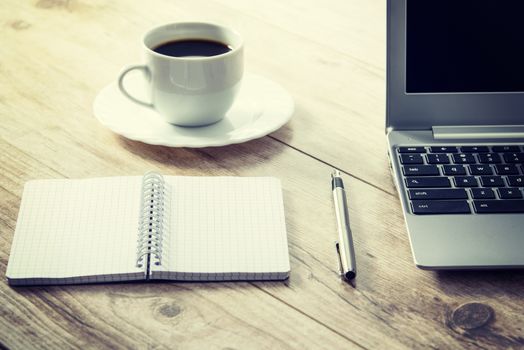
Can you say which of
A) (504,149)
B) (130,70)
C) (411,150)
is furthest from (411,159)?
(130,70)

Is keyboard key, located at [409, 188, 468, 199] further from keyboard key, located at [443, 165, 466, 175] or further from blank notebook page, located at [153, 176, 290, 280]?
blank notebook page, located at [153, 176, 290, 280]

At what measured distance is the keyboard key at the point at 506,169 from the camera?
743 mm

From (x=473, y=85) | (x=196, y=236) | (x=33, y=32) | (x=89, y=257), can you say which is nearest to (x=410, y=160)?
(x=473, y=85)

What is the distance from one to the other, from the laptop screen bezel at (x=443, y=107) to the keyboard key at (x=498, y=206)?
0.14 metres

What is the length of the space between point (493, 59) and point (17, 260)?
588mm

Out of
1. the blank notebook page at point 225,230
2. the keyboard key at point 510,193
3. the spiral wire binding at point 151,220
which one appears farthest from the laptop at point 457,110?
the spiral wire binding at point 151,220

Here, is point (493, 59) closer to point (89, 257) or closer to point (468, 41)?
point (468, 41)

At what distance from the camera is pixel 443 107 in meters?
0.80

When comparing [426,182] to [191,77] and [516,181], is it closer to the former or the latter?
[516,181]

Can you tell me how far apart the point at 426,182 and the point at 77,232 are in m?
0.39

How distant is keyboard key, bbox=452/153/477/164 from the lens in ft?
2.48

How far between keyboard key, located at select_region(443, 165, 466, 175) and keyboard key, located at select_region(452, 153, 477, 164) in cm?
1

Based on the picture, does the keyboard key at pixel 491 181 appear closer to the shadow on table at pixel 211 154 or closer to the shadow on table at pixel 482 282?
the shadow on table at pixel 482 282

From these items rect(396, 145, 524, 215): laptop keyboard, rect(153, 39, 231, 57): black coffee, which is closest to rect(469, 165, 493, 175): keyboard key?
rect(396, 145, 524, 215): laptop keyboard
